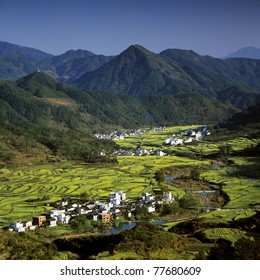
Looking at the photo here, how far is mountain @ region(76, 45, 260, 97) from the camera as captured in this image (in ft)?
361

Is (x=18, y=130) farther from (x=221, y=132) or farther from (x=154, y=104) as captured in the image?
(x=154, y=104)

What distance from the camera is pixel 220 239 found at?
5.89m

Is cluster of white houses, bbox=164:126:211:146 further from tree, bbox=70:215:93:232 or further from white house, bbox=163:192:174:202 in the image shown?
tree, bbox=70:215:93:232

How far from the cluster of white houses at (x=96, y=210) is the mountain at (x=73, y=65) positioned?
149 m

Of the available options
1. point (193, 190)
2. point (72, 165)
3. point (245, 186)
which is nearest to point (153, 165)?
point (72, 165)

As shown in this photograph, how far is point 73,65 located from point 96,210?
172m

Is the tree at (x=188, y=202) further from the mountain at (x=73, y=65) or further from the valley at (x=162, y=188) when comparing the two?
the mountain at (x=73, y=65)

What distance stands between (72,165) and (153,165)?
566 centimetres

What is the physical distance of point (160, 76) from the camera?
371 feet

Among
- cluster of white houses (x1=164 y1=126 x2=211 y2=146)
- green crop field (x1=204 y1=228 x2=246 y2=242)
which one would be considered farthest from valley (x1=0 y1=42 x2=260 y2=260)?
cluster of white houses (x1=164 y1=126 x2=211 y2=146)

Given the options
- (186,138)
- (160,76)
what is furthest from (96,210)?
(160,76)

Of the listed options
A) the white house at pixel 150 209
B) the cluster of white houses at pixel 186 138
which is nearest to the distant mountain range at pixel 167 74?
the cluster of white houses at pixel 186 138

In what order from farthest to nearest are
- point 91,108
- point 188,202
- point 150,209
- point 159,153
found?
point 91,108 → point 159,153 → point 150,209 → point 188,202

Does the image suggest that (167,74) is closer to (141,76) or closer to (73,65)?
(141,76)
